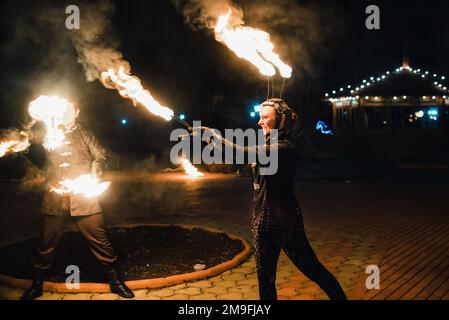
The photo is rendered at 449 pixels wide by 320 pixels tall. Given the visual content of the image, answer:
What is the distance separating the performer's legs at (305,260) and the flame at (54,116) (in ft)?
9.58

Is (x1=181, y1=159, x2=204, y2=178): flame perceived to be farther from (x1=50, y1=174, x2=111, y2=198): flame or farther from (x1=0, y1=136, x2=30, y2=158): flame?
(x1=50, y1=174, x2=111, y2=198): flame

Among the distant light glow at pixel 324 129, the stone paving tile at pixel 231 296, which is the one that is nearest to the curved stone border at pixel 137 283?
the stone paving tile at pixel 231 296

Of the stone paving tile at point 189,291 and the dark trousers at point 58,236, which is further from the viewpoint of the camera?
the stone paving tile at point 189,291

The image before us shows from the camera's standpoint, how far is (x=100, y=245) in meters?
5.03

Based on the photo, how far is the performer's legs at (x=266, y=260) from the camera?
4.06 m

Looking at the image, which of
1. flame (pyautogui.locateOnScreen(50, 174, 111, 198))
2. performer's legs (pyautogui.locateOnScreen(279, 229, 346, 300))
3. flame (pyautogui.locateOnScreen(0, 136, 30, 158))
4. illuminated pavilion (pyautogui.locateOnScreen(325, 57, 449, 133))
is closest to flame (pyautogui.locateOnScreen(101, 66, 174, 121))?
flame (pyautogui.locateOnScreen(50, 174, 111, 198))

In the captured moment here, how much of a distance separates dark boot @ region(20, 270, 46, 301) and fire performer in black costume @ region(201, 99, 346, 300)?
2653 millimetres

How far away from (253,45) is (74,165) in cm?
261

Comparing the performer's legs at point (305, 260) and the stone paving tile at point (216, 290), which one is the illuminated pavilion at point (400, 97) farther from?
the performer's legs at point (305, 260)

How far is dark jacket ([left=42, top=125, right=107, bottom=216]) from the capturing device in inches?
197

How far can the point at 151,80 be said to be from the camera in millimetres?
35406
